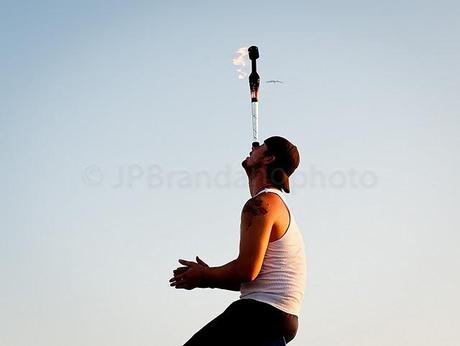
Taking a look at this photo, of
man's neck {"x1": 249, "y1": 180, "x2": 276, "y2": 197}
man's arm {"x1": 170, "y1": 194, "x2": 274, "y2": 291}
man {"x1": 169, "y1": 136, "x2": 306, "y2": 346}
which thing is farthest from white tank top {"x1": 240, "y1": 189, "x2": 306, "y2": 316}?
man's neck {"x1": 249, "y1": 180, "x2": 276, "y2": 197}

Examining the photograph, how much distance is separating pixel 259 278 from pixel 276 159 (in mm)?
1140

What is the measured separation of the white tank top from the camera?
19.9ft

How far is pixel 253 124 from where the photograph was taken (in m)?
7.33

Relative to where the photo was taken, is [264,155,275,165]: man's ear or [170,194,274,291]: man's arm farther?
[264,155,275,165]: man's ear

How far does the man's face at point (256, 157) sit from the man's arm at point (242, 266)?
712 mm

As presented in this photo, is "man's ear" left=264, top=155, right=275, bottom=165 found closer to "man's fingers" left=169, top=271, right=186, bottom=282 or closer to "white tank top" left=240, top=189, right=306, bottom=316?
"white tank top" left=240, top=189, right=306, bottom=316

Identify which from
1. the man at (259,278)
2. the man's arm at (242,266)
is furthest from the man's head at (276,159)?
the man's arm at (242,266)

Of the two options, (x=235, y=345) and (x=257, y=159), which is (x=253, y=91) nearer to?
(x=257, y=159)

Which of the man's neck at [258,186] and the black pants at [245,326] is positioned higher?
the man's neck at [258,186]

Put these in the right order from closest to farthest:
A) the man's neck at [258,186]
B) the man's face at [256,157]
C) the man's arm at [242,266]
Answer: the man's arm at [242,266], the man's neck at [258,186], the man's face at [256,157]

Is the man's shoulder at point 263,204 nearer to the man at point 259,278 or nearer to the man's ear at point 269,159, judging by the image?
the man at point 259,278

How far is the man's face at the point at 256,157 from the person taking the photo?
671 cm

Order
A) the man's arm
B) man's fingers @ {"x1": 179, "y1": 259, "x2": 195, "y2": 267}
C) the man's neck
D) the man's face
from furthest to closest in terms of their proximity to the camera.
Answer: the man's face < the man's neck < man's fingers @ {"x1": 179, "y1": 259, "x2": 195, "y2": 267} < the man's arm

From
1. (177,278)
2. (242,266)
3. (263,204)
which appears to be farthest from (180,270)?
(263,204)
